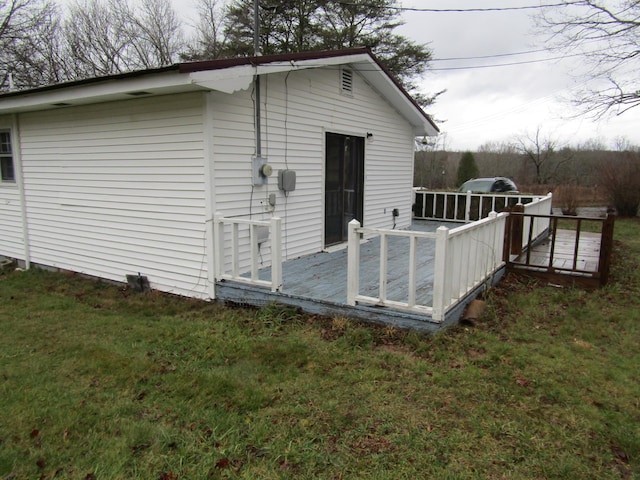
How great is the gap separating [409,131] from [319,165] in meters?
3.79

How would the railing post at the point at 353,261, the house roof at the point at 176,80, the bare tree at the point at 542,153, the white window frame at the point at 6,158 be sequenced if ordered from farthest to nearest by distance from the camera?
the bare tree at the point at 542,153 → the white window frame at the point at 6,158 → the house roof at the point at 176,80 → the railing post at the point at 353,261

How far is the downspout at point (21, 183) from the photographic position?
7.35 meters

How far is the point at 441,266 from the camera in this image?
3932 mm

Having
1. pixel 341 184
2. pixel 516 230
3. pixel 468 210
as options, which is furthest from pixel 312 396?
pixel 468 210

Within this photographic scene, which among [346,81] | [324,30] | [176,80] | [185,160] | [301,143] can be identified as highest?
[324,30]

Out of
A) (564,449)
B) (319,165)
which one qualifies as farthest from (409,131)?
(564,449)

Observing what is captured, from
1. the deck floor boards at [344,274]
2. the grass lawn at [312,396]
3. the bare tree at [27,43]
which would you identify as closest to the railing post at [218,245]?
the grass lawn at [312,396]

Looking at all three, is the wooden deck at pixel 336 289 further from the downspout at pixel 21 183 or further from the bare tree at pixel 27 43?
the bare tree at pixel 27 43

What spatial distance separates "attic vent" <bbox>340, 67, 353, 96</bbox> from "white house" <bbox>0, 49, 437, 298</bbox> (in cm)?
2

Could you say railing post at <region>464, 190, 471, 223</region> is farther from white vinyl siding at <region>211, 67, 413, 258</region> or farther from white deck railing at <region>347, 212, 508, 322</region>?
white deck railing at <region>347, 212, 508, 322</region>

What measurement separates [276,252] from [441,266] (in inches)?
68.7

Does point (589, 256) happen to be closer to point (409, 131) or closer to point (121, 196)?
point (409, 131)

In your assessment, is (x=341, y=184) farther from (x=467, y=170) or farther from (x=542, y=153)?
(x=542, y=153)

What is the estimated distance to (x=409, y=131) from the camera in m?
9.83
